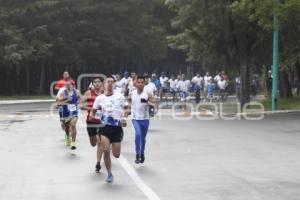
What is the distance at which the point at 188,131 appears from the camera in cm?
2227

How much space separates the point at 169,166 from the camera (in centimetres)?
1375

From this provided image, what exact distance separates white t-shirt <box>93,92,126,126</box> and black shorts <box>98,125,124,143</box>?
0.23 feet

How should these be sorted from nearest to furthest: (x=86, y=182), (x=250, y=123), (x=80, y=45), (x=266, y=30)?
(x=86, y=182)
(x=250, y=123)
(x=266, y=30)
(x=80, y=45)

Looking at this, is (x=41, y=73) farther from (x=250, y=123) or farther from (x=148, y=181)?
(x=148, y=181)

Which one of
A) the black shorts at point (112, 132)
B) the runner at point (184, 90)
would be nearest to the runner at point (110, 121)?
the black shorts at point (112, 132)

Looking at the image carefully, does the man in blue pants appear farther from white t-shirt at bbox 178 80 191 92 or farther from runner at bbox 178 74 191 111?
white t-shirt at bbox 178 80 191 92

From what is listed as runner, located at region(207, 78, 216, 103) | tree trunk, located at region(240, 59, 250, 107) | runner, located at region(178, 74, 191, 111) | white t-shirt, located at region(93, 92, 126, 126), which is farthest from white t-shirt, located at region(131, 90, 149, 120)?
runner, located at region(207, 78, 216, 103)

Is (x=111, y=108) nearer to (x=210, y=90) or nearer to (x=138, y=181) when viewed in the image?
(x=138, y=181)

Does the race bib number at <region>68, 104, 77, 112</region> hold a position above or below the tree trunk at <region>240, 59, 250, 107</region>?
below

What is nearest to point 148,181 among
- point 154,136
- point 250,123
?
point 154,136

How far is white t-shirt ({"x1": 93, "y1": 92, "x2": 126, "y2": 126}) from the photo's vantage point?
1215 cm

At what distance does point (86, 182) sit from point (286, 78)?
34.1 m

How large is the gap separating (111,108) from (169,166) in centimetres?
212

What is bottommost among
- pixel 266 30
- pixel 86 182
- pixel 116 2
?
pixel 86 182
